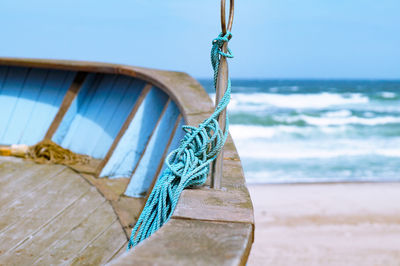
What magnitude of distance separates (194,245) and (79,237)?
1.16 metres

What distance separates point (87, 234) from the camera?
1.87 m

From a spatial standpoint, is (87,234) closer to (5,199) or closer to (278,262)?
(5,199)

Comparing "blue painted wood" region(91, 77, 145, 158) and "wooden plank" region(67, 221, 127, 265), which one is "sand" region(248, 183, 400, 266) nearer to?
"blue painted wood" region(91, 77, 145, 158)

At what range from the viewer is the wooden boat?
0.95 metres

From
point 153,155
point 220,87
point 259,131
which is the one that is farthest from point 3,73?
point 259,131

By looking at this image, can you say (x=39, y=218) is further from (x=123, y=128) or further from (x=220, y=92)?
(x=220, y=92)

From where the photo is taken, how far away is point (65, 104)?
3316 mm

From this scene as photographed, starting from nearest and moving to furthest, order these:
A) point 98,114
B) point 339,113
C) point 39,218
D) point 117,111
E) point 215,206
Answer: point 215,206 → point 39,218 → point 117,111 → point 98,114 → point 339,113

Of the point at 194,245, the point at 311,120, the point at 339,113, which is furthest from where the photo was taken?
the point at 339,113

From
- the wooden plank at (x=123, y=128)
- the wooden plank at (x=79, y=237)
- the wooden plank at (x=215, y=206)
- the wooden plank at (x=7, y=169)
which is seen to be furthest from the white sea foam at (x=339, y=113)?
the wooden plank at (x=215, y=206)

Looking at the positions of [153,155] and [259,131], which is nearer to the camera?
[153,155]

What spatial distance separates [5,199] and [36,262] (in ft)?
2.37

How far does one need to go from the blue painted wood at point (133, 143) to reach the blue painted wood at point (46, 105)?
38.6 inches

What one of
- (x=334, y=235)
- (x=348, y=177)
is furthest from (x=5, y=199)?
(x=348, y=177)
